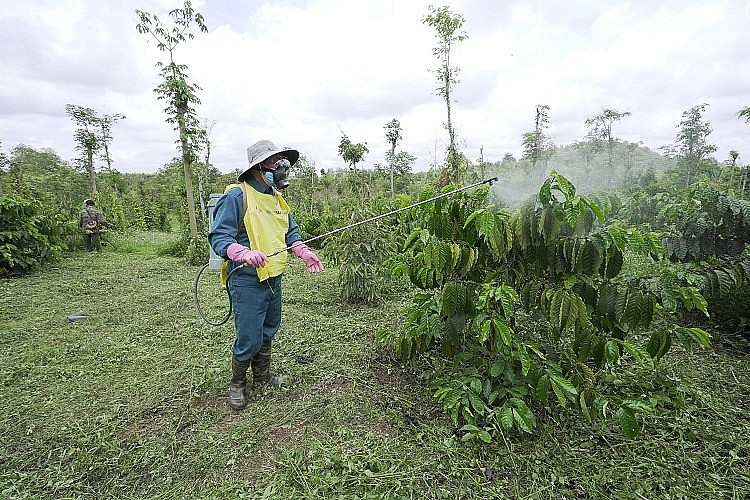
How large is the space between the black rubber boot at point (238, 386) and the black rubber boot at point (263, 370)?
0.18 m

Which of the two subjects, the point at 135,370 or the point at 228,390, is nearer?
the point at 228,390

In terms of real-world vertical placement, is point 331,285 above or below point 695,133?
below

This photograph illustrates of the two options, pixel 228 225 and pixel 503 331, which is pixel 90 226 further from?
pixel 503 331

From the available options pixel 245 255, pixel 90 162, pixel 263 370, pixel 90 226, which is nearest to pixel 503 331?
pixel 245 255

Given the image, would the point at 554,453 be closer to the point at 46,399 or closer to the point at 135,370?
the point at 135,370

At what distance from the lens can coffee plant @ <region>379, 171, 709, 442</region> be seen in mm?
2154

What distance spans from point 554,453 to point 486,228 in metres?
1.40

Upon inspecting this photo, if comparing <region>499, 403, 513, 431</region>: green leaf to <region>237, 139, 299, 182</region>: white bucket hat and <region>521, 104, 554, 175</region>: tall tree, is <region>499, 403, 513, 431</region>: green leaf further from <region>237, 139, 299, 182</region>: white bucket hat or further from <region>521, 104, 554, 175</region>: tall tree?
<region>521, 104, 554, 175</region>: tall tree

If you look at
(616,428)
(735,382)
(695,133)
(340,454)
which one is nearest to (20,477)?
(340,454)

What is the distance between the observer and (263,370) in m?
3.13

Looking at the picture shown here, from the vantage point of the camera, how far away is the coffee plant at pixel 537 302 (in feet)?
7.07

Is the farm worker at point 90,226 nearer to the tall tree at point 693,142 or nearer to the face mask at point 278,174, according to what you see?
the face mask at point 278,174

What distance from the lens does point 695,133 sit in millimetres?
13312

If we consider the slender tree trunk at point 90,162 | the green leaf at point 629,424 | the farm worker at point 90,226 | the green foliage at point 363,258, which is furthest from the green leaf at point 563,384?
the slender tree trunk at point 90,162
